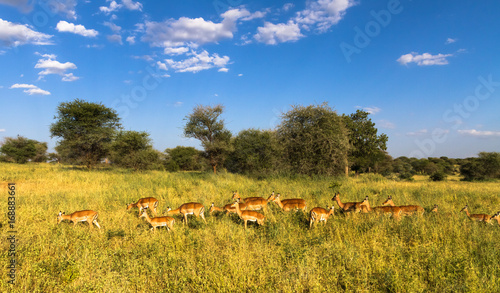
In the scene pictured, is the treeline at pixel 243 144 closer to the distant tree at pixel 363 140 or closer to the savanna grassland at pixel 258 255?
the distant tree at pixel 363 140

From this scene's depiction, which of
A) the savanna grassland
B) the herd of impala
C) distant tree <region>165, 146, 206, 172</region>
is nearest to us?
the savanna grassland

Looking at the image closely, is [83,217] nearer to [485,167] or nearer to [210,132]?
[210,132]

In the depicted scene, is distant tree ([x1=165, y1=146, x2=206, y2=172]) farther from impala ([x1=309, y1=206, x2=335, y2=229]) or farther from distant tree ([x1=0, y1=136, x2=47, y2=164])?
impala ([x1=309, y1=206, x2=335, y2=229])

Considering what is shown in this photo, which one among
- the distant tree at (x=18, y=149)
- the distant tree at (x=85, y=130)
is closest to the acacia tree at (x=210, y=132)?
the distant tree at (x=85, y=130)

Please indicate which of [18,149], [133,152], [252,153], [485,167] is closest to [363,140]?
[252,153]

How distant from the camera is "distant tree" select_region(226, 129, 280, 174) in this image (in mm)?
31780

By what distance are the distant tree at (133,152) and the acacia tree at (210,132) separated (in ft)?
18.0

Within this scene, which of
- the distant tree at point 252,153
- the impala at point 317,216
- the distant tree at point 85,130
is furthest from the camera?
the distant tree at point 252,153

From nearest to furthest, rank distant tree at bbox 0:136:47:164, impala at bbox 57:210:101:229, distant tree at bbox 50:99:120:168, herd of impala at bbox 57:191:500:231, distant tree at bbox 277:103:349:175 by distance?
herd of impala at bbox 57:191:500:231 < impala at bbox 57:210:101:229 < distant tree at bbox 277:103:349:175 < distant tree at bbox 50:99:120:168 < distant tree at bbox 0:136:47:164

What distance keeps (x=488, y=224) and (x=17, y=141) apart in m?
71.0

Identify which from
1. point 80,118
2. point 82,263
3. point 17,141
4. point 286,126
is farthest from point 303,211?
point 17,141

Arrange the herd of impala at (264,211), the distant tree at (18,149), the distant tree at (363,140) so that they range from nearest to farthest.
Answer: the herd of impala at (264,211)
the distant tree at (363,140)
the distant tree at (18,149)

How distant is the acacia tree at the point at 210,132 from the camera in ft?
107

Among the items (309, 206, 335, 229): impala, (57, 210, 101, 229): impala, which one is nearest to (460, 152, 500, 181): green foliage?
(309, 206, 335, 229): impala
